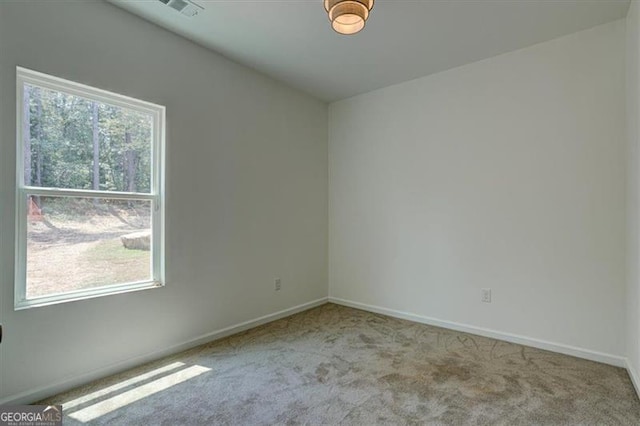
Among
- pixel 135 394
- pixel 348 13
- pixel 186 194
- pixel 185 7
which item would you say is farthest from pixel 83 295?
pixel 348 13

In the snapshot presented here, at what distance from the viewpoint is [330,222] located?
4.44 meters

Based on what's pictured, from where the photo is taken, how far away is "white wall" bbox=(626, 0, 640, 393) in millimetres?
2158

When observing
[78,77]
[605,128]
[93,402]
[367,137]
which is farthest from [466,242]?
[78,77]

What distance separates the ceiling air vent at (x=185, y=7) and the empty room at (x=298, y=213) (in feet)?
0.05

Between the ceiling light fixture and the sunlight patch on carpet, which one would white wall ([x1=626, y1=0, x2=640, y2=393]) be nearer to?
the ceiling light fixture

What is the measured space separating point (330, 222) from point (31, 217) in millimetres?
3071

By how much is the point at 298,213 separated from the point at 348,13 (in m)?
2.41

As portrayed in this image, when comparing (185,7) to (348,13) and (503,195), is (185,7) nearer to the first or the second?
(348,13)

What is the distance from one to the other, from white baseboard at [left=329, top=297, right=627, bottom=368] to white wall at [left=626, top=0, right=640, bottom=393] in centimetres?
17

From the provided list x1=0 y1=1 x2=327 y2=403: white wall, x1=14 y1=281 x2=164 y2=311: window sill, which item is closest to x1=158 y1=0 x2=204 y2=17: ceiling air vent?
x1=0 y1=1 x2=327 y2=403: white wall

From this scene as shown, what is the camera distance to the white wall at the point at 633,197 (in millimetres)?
2158

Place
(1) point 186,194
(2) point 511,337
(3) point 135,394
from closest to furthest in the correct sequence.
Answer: (3) point 135,394, (1) point 186,194, (2) point 511,337

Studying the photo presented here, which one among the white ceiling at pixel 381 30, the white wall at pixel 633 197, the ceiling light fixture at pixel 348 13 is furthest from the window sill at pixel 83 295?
the white wall at pixel 633 197

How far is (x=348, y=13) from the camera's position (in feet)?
6.41
